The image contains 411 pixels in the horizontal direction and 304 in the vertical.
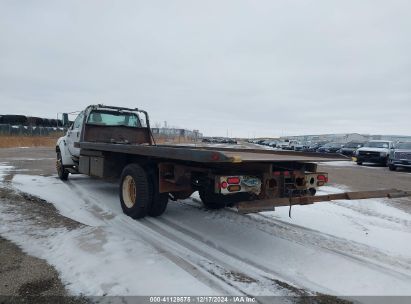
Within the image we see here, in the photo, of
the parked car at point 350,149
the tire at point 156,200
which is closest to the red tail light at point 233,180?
the tire at point 156,200

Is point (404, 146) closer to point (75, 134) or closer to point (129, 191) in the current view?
point (75, 134)

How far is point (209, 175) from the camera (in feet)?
16.1

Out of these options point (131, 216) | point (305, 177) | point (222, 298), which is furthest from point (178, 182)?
point (222, 298)

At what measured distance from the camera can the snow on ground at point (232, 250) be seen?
3.88 m

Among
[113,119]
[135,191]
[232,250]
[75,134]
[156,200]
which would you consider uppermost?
[113,119]

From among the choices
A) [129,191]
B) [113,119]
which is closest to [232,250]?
[129,191]

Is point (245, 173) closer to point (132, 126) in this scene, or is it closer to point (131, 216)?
point (131, 216)

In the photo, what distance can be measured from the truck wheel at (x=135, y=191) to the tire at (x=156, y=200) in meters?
0.08

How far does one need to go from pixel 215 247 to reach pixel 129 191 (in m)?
2.30

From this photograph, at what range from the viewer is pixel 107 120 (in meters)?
10.2

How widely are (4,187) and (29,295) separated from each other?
6.60m

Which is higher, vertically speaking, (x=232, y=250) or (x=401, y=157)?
(x=401, y=157)

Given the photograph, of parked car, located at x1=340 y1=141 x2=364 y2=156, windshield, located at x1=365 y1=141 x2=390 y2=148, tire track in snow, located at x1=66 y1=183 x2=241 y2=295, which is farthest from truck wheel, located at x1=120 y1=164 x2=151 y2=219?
parked car, located at x1=340 y1=141 x2=364 y2=156

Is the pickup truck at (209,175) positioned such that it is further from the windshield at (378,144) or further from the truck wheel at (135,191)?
the windshield at (378,144)
